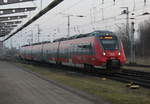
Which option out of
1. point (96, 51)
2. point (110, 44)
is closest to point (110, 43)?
point (110, 44)

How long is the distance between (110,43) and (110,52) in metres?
0.83

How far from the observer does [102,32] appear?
2816cm

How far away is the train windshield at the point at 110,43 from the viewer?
1066 inches

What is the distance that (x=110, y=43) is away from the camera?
27.4m

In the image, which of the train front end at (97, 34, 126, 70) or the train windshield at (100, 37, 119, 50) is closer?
the train front end at (97, 34, 126, 70)

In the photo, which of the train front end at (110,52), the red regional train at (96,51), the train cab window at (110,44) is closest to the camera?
the train front end at (110,52)

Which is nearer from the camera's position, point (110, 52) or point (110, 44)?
point (110, 52)

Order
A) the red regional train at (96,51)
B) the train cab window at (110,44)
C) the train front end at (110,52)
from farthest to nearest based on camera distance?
the train cab window at (110,44)
the red regional train at (96,51)
the train front end at (110,52)

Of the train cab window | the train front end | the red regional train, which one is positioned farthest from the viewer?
the train cab window

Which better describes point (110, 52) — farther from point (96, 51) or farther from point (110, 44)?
point (96, 51)

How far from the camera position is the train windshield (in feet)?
88.8

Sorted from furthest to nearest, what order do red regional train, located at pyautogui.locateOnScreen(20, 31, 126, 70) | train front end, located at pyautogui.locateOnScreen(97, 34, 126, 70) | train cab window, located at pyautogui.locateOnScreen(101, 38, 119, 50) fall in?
train cab window, located at pyautogui.locateOnScreen(101, 38, 119, 50) < red regional train, located at pyautogui.locateOnScreen(20, 31, 126, 70) < train front end, located at pyautogui.locateOnScreen(97, 34, 126, 70)

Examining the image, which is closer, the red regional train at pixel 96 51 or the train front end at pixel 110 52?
the train front end at pixel 110 52

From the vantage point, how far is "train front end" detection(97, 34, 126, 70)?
26422mm
